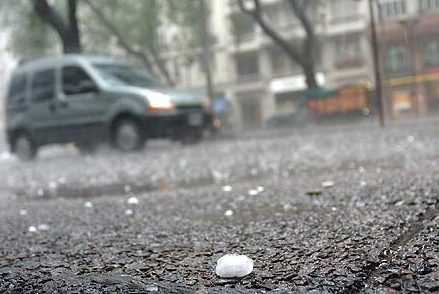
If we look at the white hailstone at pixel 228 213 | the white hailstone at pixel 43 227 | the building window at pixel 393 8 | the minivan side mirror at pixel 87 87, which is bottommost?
the white hailstone at pixel 228 213

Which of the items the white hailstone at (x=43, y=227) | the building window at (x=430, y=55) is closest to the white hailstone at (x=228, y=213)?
the white hailstone at (x=43, y=227)

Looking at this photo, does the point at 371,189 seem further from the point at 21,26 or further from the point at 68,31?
the point at 21,26

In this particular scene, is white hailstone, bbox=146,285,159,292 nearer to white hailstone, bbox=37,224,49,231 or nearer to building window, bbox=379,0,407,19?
white hailstone, bbox=37,224,49,231

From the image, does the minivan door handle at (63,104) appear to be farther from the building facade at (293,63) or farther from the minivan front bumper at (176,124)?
the building facade at (293,63)

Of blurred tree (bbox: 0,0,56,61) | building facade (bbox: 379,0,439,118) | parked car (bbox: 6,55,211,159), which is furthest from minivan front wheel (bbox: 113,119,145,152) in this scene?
building facade (bbox: 379,0,439,118)

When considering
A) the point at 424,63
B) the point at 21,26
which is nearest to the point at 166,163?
the point at 21,26

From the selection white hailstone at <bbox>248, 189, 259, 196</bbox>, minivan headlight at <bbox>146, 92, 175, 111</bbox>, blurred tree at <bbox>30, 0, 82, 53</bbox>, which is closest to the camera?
white hailstone at <bbox>248, 189, 259, 196</bbox>

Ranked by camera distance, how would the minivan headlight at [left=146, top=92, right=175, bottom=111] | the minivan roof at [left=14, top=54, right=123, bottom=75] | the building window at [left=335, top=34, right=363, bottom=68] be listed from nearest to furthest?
the minivan headlight at [left=146, top=92, right=175, bottom=111] → the minivan roof at [left=14, top=54, right=123, bottom=75] → the building window at [left=335, top=34, right=363, bottom=68]

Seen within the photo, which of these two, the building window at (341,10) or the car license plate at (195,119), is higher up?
the building window at (341,10)
